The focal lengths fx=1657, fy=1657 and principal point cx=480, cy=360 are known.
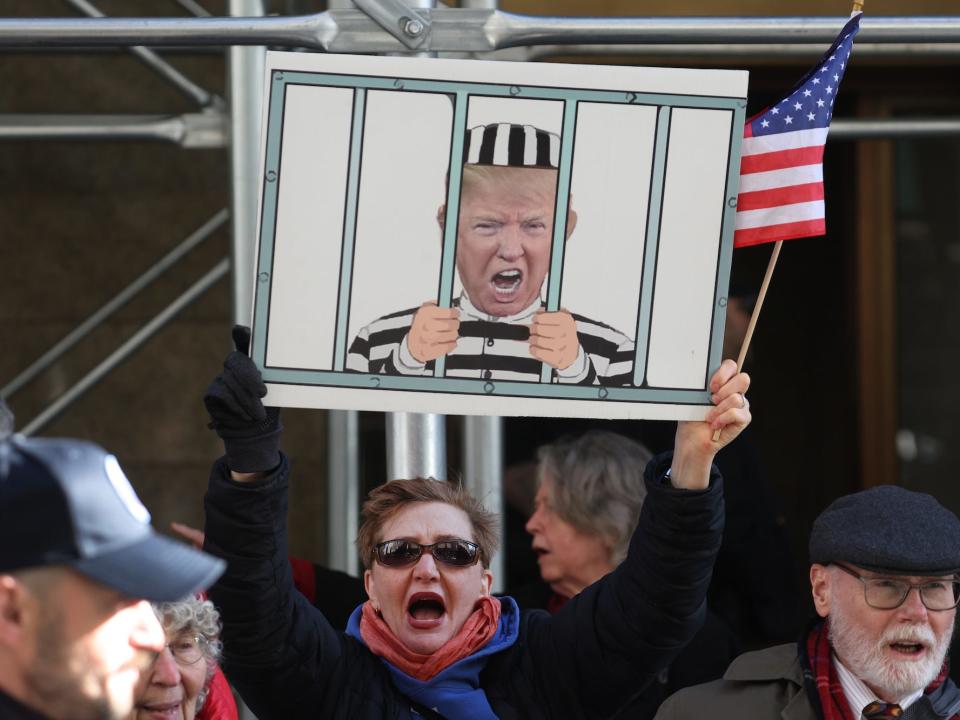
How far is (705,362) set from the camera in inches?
103

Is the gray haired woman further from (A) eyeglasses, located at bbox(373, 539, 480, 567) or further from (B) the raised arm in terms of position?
(B) the raised arm

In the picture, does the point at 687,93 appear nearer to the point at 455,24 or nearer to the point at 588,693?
the point at 455,24

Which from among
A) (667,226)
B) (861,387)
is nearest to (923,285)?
(861,387)

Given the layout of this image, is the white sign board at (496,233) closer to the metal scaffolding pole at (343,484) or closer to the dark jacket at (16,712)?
the dark jacket at (16,712)

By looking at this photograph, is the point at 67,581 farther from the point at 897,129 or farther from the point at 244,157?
the point at 897,129

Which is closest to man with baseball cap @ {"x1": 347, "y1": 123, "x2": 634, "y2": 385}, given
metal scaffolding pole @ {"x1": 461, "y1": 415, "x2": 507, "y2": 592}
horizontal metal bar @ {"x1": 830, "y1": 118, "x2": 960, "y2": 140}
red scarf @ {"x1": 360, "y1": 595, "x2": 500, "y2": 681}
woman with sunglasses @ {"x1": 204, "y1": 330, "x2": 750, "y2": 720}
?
woman with sunglasses @ {"x1": 204, "y1": 330, "x2": 750, "y2": 720}

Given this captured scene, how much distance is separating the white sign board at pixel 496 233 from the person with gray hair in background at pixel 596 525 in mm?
910

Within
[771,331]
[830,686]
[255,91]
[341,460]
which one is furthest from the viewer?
[771,331]

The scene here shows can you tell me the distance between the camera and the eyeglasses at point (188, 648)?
274 cm

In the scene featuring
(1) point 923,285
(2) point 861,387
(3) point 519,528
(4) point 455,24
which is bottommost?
(3) point 519,528

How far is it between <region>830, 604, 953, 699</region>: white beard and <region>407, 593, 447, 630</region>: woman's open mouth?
721 millimetres

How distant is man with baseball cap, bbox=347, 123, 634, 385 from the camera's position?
2.59 metres

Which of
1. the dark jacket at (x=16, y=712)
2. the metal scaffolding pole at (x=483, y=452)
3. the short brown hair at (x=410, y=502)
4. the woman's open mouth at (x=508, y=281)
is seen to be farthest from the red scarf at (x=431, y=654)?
the dark jacket at (x=16, y=712)

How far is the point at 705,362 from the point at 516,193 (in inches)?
15.7
